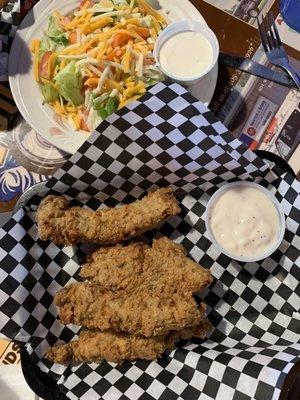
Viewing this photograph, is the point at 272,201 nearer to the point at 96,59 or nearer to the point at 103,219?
the point at 103,219

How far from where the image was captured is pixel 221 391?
204 cm

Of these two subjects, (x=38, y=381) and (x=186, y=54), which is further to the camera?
(x=186, y=54)

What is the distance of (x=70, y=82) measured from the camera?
253 centimetres

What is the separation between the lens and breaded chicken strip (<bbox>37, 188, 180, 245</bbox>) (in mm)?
2258

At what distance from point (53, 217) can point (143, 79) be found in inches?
33.7

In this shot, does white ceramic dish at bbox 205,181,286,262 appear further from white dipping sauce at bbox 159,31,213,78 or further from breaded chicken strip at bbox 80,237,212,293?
white dipping sauce at bbox 159,31,213,78

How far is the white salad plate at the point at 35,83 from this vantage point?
8.26 ft

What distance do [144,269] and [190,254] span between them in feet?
0.88

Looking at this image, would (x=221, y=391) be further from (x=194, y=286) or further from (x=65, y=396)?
(x=65, y=396)

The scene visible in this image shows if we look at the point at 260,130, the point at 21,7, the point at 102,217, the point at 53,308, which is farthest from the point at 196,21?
the point at 53,308

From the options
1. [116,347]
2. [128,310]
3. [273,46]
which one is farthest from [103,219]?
[273,46]

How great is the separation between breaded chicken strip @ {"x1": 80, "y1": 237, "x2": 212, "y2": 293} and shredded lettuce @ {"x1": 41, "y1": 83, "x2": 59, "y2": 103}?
0.82 meters

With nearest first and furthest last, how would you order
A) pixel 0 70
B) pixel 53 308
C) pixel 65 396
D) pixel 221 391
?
pixel 221 391 → pixel 65 396 → pixel 53 308 → pixel 0 70

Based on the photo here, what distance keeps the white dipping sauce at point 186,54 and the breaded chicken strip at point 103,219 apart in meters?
0.62
